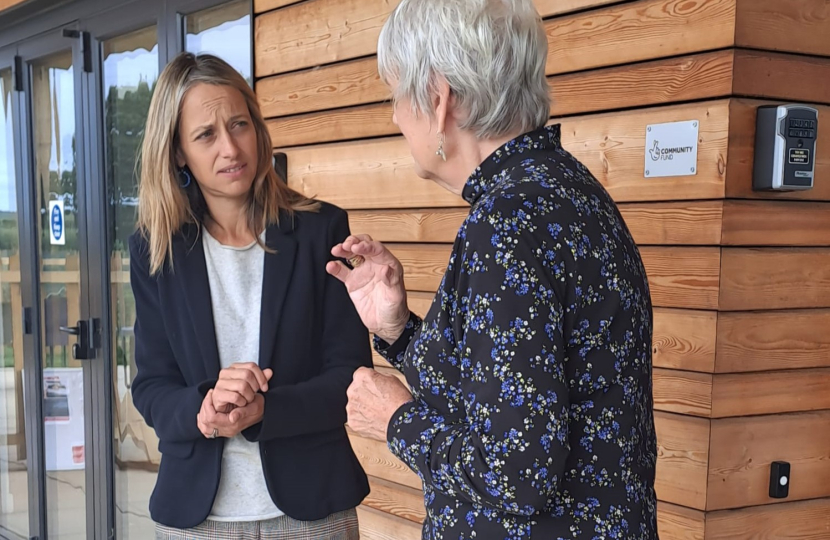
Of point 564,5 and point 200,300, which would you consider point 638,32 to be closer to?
point 564,5

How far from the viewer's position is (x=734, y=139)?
6.37ft

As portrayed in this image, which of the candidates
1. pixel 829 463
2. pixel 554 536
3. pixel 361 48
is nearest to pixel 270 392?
pixel 554 536

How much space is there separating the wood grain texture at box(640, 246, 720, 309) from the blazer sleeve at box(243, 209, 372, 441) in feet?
2.47

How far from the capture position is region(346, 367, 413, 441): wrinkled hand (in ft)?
4.16

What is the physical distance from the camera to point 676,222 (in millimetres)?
2045

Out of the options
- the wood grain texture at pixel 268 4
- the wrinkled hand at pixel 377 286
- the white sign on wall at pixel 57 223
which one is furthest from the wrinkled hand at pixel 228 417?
the white sign on wall at pixel 57 223

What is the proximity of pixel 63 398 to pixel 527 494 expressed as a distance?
4160 mm

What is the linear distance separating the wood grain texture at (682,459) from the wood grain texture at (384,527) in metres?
1.06

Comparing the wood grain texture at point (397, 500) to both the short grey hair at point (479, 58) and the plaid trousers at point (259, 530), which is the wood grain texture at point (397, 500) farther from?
the short grey hair at point (479, 58)

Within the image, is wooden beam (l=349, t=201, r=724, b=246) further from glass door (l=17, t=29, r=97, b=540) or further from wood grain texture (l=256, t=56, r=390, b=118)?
glass door (l=17, t=29, r=97, b=540)

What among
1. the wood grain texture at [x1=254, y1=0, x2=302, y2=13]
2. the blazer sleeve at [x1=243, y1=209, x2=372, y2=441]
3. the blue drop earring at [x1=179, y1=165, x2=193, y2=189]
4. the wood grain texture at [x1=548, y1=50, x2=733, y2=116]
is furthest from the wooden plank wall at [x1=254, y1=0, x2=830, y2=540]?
the wood grain texture at [x1=254, y1=0, x2=302, y2=13]

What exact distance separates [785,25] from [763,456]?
3.33ft

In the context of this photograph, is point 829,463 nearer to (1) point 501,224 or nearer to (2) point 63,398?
(1) point 501,224

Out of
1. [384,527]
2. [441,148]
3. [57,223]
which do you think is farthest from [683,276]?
[57,223]
